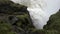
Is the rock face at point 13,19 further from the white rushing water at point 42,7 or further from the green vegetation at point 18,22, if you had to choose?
the white rushing water at point 42,7

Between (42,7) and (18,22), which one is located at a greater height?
(42,7)

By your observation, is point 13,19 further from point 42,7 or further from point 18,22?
point 42,7

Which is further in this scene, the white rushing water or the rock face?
the white rushing water

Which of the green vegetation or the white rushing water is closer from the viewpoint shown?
the green vegetation

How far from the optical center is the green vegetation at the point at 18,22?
98.5 inches

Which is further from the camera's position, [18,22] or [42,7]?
[42,7]

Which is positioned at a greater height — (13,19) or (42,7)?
(42,7)

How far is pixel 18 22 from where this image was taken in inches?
121

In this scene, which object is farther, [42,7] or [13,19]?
[42,7]

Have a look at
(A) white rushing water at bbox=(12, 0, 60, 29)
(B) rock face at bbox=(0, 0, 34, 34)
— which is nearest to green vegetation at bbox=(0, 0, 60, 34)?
(B) rock face at bbox=(0, 0, 34, 34)

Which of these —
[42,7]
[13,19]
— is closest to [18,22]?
[13,19]

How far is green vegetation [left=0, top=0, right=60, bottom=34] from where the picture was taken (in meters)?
2.50

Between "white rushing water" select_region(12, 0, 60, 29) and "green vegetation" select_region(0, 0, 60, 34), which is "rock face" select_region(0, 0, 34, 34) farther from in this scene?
"white rushing water" select_region(12, 0, 60, 29)

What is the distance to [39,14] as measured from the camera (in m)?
5.10
